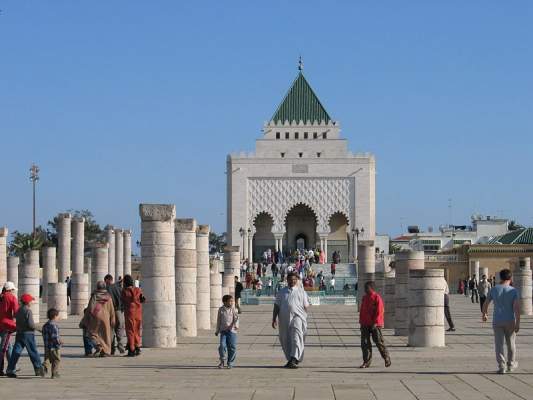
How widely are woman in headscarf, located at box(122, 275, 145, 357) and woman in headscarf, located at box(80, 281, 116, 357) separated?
18cm

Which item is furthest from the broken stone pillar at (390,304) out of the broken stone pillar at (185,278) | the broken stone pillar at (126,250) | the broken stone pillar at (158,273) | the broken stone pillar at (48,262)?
the broken stone pillar at (126,250)

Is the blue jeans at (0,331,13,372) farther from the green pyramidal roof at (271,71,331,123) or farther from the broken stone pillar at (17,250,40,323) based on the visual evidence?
the green pyramidal roof at (271,71,331,123)

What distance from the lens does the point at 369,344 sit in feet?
41.4

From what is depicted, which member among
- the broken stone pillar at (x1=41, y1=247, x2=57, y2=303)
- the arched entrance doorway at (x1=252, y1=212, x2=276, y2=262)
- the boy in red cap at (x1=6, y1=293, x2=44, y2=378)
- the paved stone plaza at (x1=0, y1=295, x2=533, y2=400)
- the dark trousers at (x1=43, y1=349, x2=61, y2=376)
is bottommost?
the paved stone plaza at (x1=0, y1=295, x2=533, y2=400)

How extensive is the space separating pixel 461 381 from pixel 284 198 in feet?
173

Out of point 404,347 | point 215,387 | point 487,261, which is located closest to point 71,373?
point 215,387

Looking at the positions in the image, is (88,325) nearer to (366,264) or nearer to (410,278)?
(410,278)

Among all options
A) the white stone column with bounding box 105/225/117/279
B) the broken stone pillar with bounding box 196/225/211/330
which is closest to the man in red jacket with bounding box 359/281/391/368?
the broken stone pillar with bounding box 196/225/211/330

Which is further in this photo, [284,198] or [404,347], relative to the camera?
[284,198]

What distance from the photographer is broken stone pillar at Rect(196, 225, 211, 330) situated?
21484 mm

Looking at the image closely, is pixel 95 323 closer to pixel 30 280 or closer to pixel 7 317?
pixel 7 317

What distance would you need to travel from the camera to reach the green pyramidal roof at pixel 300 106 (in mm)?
66750

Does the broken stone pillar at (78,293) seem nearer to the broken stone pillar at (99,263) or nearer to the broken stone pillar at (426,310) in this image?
the broken stone pillar at (99,263)

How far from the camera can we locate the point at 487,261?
5506cm
